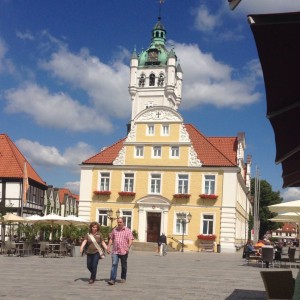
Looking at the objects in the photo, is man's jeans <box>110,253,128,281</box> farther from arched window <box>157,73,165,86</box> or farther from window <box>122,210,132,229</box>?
arched window <box>157,73,165,86</box>

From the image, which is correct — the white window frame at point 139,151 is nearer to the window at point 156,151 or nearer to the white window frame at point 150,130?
the window at point 156,151

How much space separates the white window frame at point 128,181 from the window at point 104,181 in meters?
1.38

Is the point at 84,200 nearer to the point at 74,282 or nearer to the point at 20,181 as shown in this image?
the point at 20,181

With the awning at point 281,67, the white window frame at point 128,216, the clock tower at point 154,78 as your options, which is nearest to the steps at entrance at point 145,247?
the white window frame at point 128,216

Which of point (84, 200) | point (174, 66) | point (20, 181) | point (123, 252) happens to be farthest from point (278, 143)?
point (174, 66)

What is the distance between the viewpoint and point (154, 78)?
8469 cm

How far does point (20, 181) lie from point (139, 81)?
4390cm

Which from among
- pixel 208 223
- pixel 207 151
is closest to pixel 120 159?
pixel 207 151

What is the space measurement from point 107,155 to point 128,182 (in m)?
2.93

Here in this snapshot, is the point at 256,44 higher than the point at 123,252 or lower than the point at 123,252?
higher

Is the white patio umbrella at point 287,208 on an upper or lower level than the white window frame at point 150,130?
lower

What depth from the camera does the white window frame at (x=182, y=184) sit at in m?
40.5

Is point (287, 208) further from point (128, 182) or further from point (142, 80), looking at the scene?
point (142, 80)

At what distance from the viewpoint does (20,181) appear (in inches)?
1736
